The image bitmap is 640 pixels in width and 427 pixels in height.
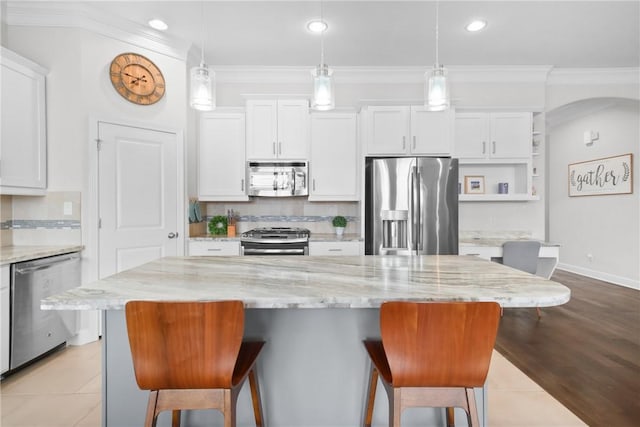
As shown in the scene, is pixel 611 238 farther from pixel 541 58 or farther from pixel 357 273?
pixel 357 273

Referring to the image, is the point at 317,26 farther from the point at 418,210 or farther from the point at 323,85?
the point at 418,210

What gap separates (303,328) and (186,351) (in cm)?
60

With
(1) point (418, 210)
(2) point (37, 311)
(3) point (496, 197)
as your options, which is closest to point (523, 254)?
(3) point (496, 197)

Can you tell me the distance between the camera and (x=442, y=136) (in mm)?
3906

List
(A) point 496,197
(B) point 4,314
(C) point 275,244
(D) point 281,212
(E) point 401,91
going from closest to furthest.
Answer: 1. (B) point 4,314
2. (C) point 275,244
3. (A) point 496,197
4. (E) point 401,91
5. (D) point 281,212

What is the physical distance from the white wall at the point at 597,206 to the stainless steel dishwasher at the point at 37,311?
6.06m

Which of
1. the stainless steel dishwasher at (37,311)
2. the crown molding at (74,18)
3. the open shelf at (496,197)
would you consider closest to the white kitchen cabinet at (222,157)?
the crown molding at (74,18)

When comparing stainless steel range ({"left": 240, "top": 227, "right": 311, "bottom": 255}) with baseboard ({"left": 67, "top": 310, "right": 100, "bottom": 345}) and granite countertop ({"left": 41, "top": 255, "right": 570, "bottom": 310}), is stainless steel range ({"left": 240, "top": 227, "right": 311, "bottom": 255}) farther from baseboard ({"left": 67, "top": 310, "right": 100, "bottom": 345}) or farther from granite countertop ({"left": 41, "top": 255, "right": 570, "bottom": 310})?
granite countertop ({"left": 41, "top": 255, "right": 570, "bottom": 310})

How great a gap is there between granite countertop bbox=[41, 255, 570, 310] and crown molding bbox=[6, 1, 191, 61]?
2454 millimetres

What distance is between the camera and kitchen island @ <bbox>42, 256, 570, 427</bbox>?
4.47ft

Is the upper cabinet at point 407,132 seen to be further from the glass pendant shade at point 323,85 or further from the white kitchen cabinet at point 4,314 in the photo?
the white kitchen cabinet at point 4,314

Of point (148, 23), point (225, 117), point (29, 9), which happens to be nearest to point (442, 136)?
point (225, 117)

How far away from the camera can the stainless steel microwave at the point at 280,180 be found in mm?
4023

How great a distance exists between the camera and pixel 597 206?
5535mm
